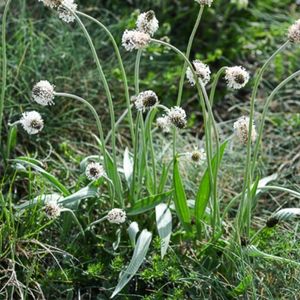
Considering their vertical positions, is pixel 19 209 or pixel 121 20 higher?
pixel 121 20

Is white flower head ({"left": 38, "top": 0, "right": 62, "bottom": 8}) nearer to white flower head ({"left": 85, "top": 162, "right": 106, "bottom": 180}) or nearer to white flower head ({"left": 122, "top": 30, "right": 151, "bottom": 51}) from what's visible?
white flower head ({"left": 122, "top": 30, "right": 151, "bottom": 51})

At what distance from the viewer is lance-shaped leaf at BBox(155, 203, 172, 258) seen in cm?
225

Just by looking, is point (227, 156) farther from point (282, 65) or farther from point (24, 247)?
point (24, 247)

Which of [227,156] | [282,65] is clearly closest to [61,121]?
[227,156]

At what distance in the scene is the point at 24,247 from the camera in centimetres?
230

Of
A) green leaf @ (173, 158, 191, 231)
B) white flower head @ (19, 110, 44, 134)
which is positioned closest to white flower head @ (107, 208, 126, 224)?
green leaf @ (173, 158, 191, 231)

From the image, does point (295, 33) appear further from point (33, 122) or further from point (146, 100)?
point (33, 122)

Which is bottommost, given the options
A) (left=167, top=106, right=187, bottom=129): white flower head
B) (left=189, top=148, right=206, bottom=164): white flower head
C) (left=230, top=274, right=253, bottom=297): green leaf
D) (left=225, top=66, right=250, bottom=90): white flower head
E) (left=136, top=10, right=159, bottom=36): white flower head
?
(left=230, top=274, right=253, bottom=297): green leaf

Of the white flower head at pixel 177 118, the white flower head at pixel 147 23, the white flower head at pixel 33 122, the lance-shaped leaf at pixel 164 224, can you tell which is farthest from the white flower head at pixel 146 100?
the lance-shaped leaf at pixel 164 224

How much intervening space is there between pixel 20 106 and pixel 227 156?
817 millimetres

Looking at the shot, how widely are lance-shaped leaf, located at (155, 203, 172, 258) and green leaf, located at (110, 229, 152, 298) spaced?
0.04 metres

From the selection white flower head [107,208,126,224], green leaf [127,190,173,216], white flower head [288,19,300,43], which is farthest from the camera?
green leaf [127,190,173,216]

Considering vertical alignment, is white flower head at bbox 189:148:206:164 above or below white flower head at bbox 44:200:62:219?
above

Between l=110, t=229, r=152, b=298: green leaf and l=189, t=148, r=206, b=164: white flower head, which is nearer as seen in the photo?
l=110, t=229, r=152, b=298: green leaf
